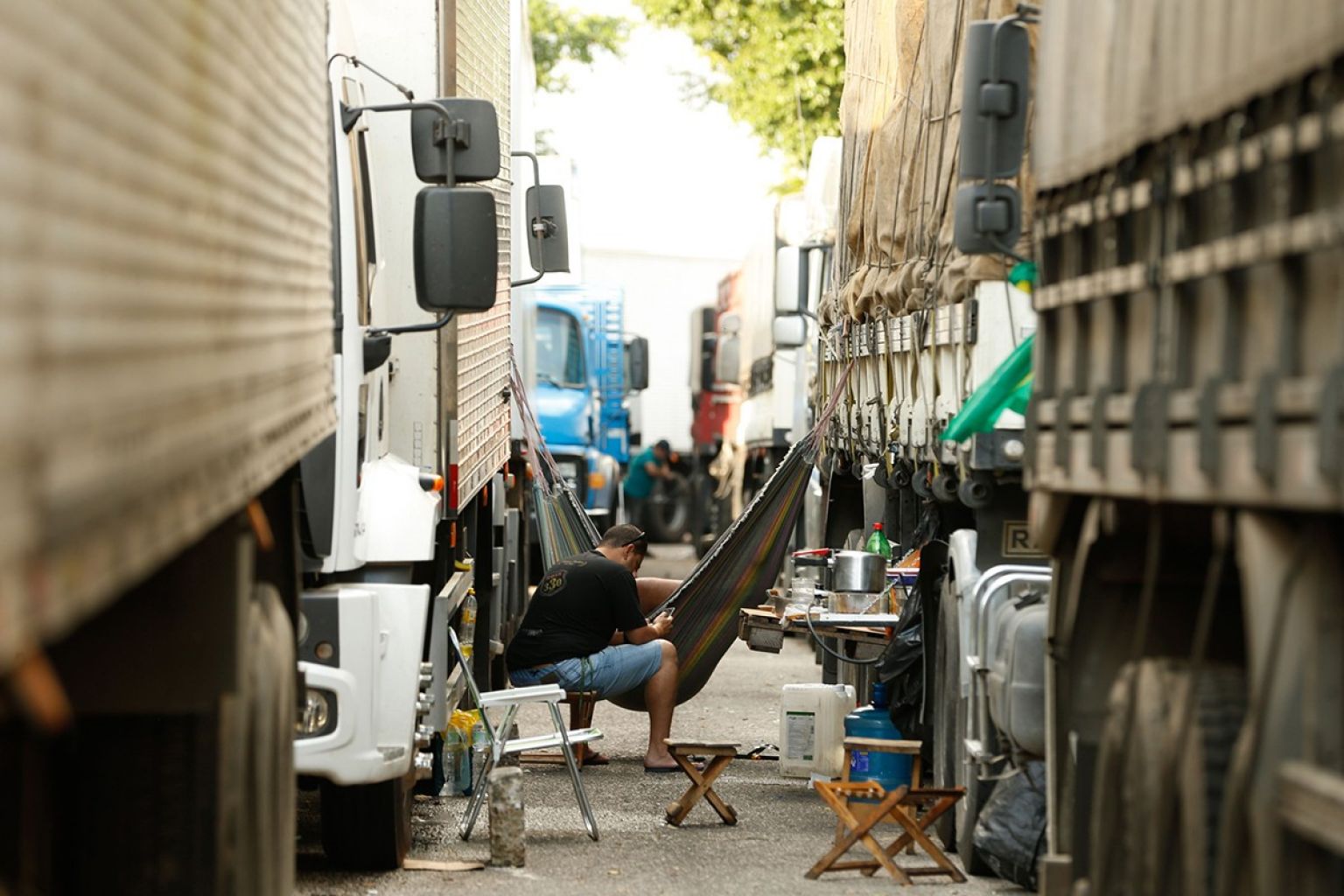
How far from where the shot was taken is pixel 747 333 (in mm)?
27453

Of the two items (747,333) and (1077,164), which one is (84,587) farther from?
(747,333)

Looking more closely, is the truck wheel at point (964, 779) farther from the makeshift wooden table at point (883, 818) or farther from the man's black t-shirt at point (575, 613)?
the man's black t-shirt at point (575, 613)

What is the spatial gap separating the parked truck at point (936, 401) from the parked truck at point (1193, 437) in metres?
1.62

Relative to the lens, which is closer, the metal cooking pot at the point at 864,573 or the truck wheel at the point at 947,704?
the truck wheel at the point at 947,704

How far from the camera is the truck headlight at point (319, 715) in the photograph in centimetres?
706

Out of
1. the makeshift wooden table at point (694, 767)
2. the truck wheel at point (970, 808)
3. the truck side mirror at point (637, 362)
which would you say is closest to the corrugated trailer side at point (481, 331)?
the makeshift wooden table at point (694, 767)

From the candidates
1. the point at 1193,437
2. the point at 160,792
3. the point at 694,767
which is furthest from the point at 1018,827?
the point at 160,792

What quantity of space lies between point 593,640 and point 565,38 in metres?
22.7

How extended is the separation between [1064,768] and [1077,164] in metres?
1.90

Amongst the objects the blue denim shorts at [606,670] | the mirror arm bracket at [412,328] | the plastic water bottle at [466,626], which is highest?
the mirror arm bracket at [412,328]

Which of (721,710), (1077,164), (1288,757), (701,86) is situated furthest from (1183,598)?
(701,86)

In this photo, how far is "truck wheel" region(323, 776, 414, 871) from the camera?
820 centimetres

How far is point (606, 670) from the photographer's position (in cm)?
1109

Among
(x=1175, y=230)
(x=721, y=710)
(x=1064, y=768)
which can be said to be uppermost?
(x=1175, y=230)
